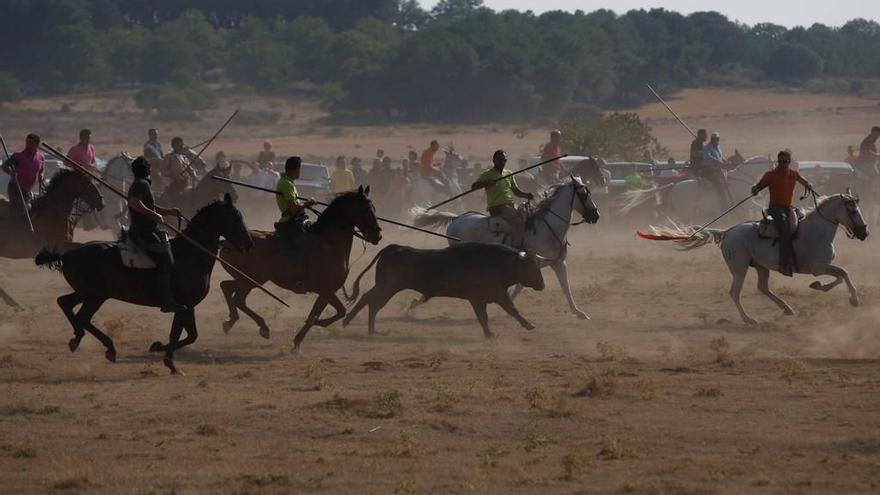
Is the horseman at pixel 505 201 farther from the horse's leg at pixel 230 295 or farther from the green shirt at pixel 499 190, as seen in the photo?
the horse's leg at pixel 230 295

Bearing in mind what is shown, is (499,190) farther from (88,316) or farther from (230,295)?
(88,316)

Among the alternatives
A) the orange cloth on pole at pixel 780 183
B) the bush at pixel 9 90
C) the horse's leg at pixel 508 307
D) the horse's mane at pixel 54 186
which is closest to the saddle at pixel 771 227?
the orange cloth on pole at pixel 780 183

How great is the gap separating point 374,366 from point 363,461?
4.51m

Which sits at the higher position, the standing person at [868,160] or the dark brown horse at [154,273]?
the dark brown horse at [154,273]

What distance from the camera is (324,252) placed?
16.2 metres

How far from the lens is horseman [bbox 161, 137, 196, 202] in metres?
25.2

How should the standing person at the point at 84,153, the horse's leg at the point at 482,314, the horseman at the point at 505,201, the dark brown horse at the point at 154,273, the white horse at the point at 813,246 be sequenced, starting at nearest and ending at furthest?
the dark brown horse at the point at 154,273 → the horse's leg at the point at 482,314 → the white horse at the point at 813,246 → the horseman at the point at 505,201 → the standing person at the point at 84,153

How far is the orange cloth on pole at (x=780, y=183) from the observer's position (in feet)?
61.7

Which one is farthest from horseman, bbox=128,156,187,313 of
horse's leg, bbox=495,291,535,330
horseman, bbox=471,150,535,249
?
horseman, bbox=471,150,535,249

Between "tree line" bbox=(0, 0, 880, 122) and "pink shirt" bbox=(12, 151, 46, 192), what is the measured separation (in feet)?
195

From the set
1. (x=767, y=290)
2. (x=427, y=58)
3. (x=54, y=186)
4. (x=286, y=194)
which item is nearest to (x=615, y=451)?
(x=286, y=194)

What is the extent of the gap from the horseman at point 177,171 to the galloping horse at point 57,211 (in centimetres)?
540

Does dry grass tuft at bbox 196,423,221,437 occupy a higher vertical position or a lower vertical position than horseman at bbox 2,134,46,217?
lower

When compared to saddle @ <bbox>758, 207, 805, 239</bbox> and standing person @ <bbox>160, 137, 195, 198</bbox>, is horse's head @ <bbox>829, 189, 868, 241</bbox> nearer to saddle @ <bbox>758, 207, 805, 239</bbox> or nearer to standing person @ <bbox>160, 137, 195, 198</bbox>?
saddle @ <bbox>758, 207, 805, 239</bbox>
